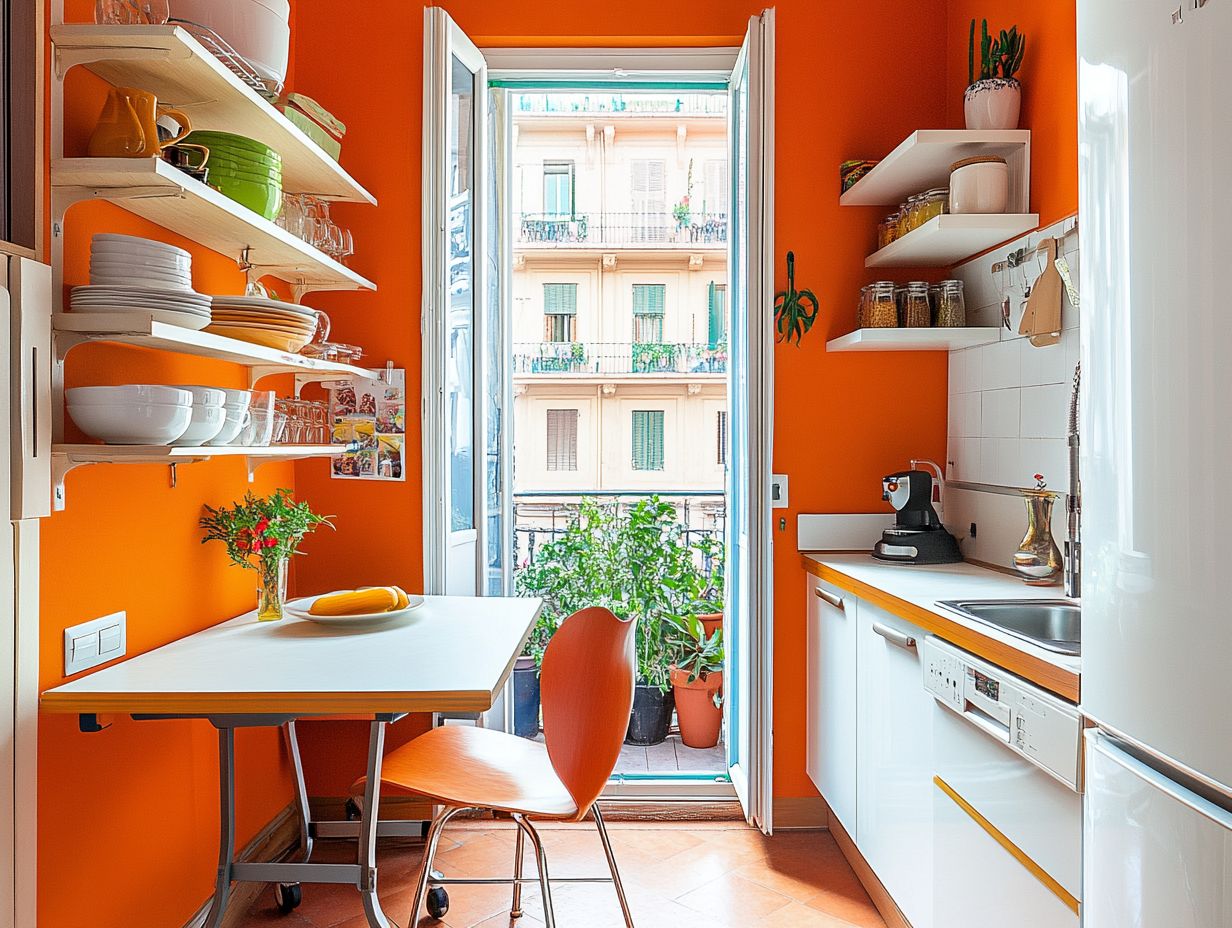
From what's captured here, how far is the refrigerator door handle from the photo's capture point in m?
1.03

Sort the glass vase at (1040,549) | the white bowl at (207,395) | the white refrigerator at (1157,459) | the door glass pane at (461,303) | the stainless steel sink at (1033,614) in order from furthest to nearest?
the door glass pane at (461,303) < the glass vase at (1040,549) < the stainless steel sink at (1033,614) < the white bowl at (207,395) < the white refrigerator at (1157,459)

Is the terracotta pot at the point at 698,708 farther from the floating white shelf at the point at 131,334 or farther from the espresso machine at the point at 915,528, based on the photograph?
the floating white shelf at the point at 131,334

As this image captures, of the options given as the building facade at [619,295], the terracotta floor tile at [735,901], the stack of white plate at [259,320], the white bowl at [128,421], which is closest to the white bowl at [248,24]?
the stack of white plate at [259,320]

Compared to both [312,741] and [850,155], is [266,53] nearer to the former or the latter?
[850,155]

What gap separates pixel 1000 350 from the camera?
8.54ft

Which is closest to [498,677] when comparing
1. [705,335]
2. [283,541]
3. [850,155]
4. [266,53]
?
[283,541]

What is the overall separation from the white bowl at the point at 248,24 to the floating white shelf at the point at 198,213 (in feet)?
1.16

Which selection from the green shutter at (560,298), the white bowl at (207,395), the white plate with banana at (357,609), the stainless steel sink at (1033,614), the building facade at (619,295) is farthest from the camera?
the green shutter at (560,298)

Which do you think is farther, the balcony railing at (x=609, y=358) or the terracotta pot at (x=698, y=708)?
the balcony railing at (x=609, y=358)

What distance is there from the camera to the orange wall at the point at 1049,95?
2227 mm

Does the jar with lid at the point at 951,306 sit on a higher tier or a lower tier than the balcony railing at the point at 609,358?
lower

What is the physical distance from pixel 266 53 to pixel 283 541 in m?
1.13

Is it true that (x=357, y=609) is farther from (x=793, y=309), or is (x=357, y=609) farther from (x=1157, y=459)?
(x=1157, y=459)

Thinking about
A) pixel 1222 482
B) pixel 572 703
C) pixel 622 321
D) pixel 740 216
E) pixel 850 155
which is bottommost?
pixel 572 703
